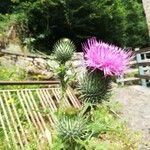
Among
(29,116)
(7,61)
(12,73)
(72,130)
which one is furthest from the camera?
(7,61)

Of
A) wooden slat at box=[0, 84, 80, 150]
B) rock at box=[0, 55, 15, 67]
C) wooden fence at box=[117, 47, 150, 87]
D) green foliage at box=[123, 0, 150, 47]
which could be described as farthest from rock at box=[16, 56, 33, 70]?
green foliage at box=[123, 0, 150, 47]

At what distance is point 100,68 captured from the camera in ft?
9.79

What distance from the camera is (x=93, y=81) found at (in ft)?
10.2

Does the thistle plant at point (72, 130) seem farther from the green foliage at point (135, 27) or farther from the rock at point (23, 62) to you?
the green foliage at point (135, 27)

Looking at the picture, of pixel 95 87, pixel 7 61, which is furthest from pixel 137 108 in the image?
pixel 95 87

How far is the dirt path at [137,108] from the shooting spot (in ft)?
28.3

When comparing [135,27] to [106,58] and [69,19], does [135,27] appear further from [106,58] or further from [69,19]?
[106,58]

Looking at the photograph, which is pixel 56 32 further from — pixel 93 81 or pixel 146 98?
pixel 93 81

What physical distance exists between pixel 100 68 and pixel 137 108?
24.9 ft

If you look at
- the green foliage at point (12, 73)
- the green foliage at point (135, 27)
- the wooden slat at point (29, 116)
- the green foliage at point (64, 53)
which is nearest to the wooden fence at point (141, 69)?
the green foliage at point (12, 73)

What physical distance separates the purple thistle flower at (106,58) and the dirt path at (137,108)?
13.5 feet

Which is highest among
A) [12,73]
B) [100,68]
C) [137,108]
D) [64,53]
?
[12,73]

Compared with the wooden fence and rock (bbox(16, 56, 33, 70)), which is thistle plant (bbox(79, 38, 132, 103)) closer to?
rock (bbox(16, 56, 33, 70))

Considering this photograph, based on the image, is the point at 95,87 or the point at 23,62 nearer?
the point at 95,87
